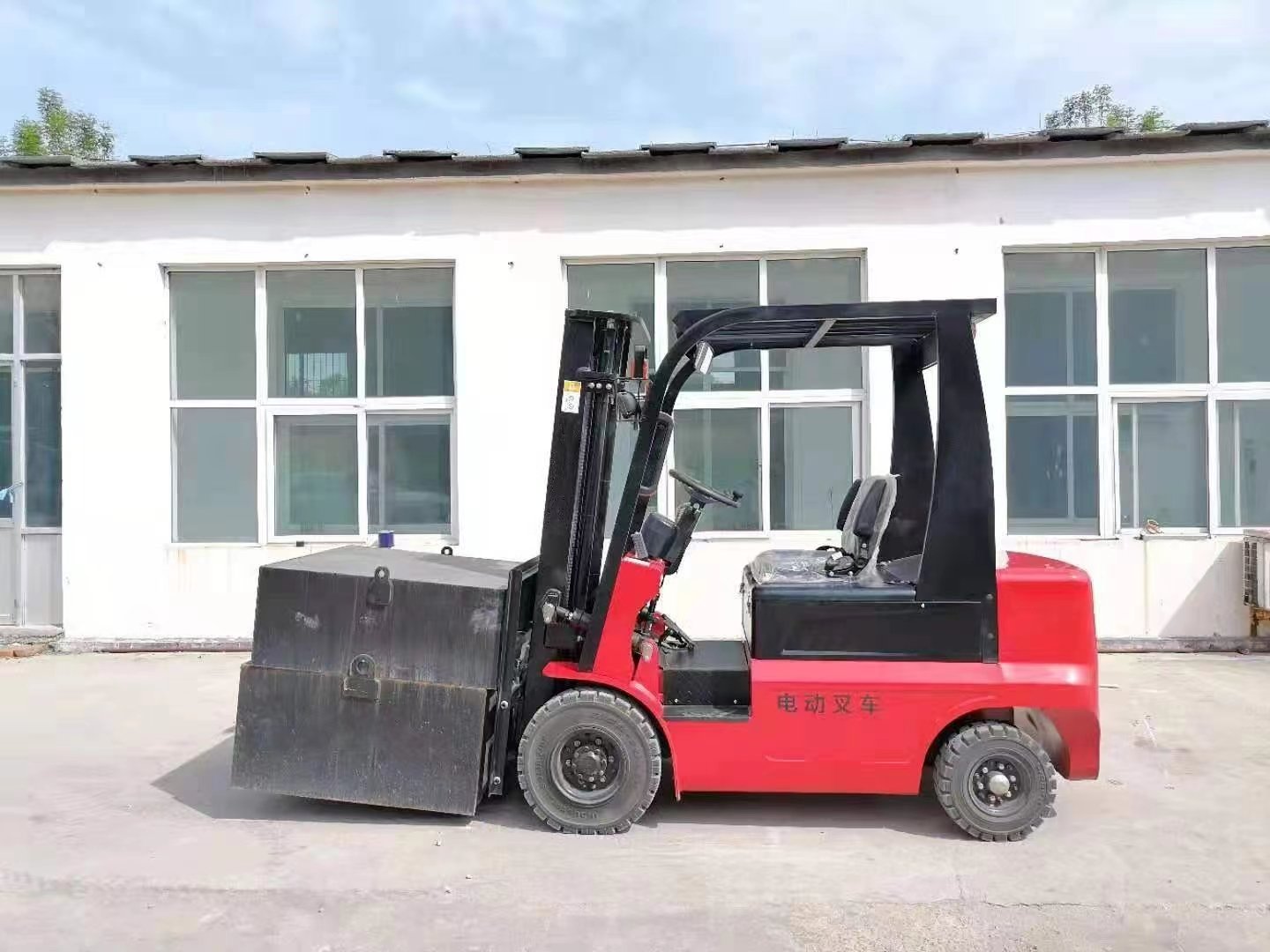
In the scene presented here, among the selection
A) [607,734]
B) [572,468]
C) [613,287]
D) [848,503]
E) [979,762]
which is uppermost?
[613,287]

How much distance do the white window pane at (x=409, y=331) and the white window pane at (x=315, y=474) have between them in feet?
1.86

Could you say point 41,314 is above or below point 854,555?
above

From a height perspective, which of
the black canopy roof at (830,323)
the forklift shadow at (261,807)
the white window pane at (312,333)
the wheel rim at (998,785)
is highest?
the white window pane at (312,333)

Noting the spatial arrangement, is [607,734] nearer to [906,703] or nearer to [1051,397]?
[906,703]

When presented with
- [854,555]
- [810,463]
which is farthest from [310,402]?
[854,555]

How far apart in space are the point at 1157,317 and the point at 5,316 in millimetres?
11334

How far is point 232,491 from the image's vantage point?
32.4 feet

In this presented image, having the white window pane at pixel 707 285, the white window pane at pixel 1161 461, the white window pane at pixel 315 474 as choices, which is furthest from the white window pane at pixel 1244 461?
the white window pane at pixel 315 474

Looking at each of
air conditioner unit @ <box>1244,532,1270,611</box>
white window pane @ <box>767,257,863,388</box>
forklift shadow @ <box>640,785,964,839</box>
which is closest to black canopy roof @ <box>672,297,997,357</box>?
forklift shadow @ <box>640,785,964,839</box>

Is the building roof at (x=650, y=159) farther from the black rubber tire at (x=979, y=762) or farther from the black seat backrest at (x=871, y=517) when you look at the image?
the black rubber tire at (x=979, y=762)

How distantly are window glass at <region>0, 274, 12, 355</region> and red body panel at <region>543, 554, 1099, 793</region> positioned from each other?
8.75 m

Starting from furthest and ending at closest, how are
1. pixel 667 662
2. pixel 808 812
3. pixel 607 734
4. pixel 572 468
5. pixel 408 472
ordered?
pixel 408 472, pixel 808 812, pixel 667 662, pixel 572 468, pixel 607 734

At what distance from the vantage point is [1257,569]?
887 cm

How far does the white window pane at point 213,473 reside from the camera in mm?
9859
